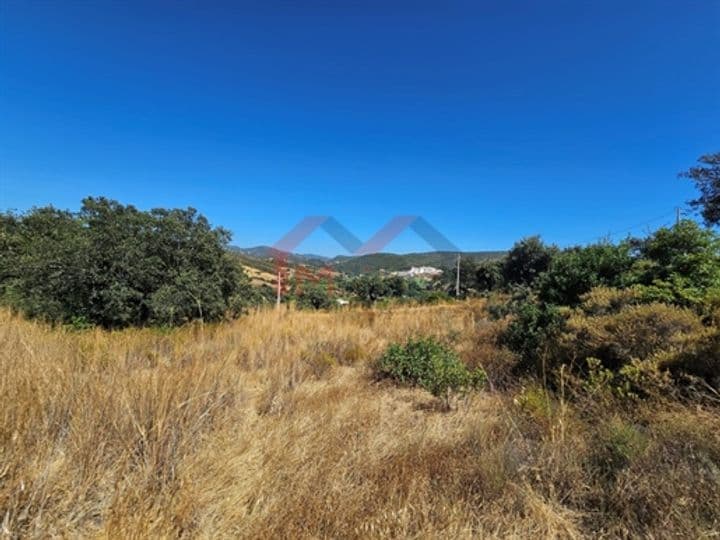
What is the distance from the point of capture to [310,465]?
2.21 meters

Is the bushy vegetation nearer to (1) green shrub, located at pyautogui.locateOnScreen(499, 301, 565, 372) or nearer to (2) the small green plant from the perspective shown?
(2) the small green plant

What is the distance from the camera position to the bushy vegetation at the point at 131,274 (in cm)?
651

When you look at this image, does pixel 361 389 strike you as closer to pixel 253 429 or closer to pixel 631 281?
pixel 253 429

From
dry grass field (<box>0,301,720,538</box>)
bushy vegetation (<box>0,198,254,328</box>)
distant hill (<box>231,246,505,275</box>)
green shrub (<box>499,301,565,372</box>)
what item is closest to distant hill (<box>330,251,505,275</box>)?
distant hill (<box>231,246,505,275</box>)

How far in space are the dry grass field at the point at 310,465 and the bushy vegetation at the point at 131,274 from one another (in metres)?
3.74

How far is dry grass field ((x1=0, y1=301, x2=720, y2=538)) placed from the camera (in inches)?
65.2

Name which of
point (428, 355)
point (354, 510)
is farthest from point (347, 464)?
point (428, 355)

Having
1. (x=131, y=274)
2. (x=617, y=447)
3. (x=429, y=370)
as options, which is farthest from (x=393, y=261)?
(x=617, y=447)

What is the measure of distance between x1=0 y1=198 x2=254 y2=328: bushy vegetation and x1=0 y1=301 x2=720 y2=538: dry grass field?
147 inches

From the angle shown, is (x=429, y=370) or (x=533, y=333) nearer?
(x=429, y=370)

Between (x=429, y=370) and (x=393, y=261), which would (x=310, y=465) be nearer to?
(x=429, y=370)

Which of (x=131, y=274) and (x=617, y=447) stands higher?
(x=131, y=274)

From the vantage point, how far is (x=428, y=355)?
4.79 meters

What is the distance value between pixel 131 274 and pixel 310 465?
20.2 feet
